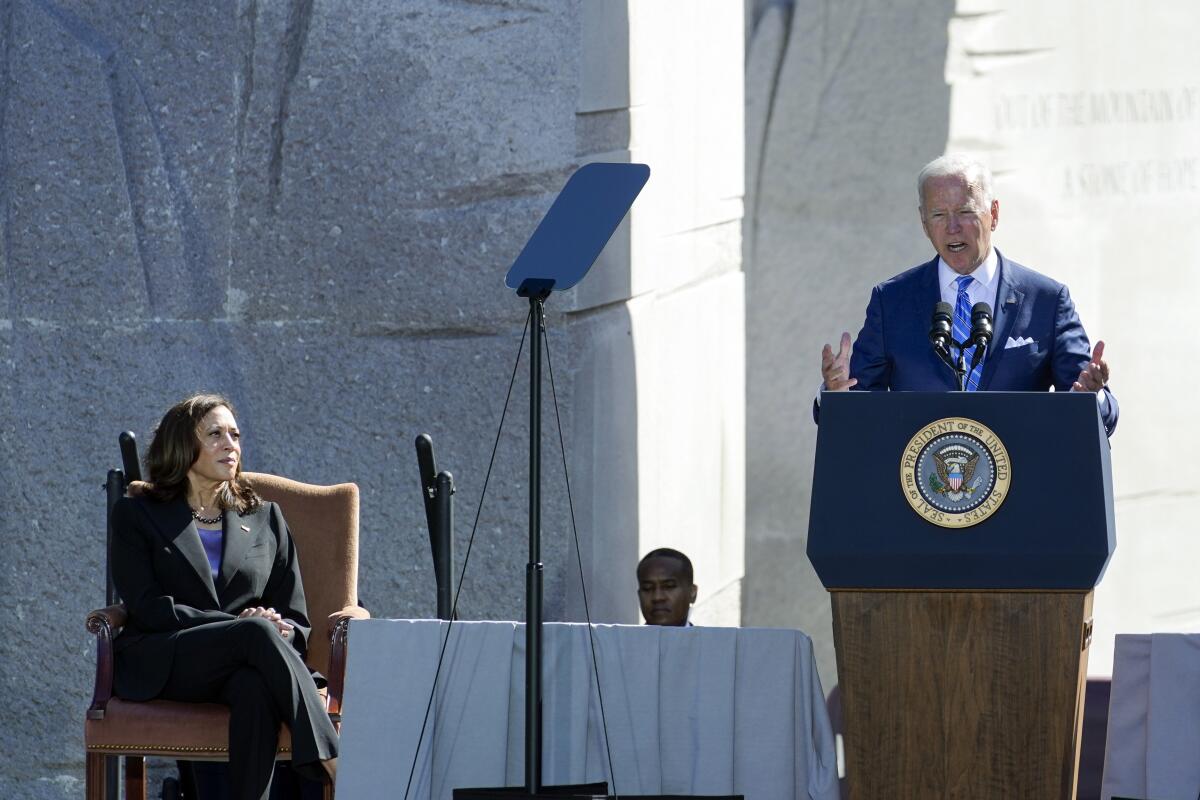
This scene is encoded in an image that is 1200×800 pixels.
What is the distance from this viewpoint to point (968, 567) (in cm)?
326

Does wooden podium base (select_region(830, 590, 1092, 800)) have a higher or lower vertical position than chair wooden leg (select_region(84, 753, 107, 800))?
higher

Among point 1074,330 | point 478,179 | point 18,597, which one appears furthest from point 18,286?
point 1074,330

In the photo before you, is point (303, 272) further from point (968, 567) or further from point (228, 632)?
point (968, 567)

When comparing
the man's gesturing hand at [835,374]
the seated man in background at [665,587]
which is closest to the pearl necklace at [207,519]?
the seated man in background at [665,587]

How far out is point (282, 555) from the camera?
4.69m

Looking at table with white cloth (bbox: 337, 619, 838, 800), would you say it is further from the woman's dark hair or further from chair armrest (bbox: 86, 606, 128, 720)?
the woman's dark hair

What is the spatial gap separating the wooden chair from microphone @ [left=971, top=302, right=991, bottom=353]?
1.70 meters

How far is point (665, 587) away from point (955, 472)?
1897 mm

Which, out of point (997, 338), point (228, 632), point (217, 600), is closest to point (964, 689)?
point (997, 338)

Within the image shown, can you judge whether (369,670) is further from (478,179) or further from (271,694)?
(478,179)

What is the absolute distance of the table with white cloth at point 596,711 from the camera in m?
3.84

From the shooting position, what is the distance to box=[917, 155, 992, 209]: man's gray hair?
12.0 ft

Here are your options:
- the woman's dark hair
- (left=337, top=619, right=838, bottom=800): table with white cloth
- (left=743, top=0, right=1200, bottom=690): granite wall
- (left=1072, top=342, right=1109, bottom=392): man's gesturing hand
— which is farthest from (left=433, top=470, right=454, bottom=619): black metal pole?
(left=743, top=0, right=1200, bottom=690): granite wall

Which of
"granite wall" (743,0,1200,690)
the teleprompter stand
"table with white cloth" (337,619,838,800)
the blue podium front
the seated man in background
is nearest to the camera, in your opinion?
the blue podium front
